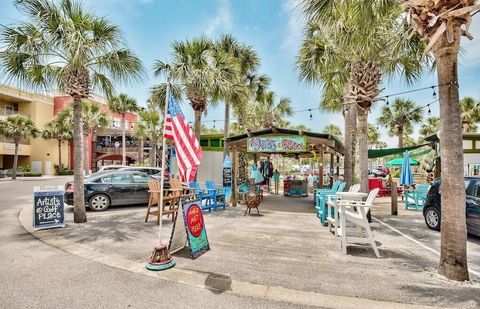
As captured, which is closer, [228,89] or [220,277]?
[220,277]

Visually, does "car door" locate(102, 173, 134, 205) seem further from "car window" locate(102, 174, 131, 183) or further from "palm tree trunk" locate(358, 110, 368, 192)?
"palm tree trunk" locate(358, 110, 368, 192)

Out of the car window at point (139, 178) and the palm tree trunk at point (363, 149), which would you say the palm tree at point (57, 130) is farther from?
the palm tree trunk at point (363, 149)

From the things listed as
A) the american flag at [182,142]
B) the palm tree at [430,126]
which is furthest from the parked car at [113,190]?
the palm tree at [430,126]

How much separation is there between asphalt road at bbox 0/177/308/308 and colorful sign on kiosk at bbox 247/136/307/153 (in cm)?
723

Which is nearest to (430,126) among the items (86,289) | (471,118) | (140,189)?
(471,118)

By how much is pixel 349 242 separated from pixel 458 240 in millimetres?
1913

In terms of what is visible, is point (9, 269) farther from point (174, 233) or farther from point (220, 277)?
point (220, 277)

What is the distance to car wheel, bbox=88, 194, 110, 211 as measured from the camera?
9.65 m

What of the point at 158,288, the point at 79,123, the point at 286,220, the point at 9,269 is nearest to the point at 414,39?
the point at 286,220

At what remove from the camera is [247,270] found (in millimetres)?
4258

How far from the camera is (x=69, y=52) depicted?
6734mm

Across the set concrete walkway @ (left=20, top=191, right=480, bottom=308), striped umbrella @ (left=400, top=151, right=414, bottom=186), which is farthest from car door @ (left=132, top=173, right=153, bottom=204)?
striped umbrella @ (left=400, top=151, right=414, bottom=186)

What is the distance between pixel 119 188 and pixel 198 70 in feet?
18.0

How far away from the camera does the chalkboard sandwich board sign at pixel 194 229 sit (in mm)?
4801
